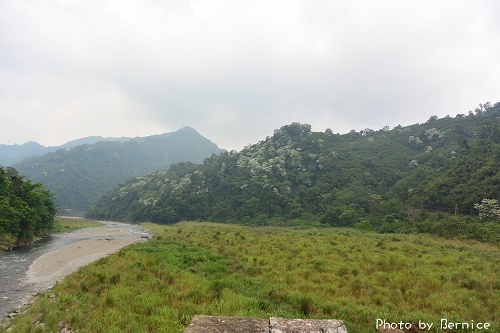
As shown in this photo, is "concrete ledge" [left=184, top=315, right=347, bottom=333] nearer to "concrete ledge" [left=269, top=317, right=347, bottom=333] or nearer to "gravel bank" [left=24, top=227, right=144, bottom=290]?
"concrete ledge" [left=269, top=317, right=347, bottom=333]

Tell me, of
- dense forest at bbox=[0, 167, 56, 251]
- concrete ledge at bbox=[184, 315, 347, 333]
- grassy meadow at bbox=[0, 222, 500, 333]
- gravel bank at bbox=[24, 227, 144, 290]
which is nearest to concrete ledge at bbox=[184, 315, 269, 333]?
concrete ledge at bbox=[184, 315, 347, 333]

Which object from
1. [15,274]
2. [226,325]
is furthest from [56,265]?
[226,325]

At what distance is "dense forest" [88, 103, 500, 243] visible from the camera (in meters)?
57.7

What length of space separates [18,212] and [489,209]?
236ft

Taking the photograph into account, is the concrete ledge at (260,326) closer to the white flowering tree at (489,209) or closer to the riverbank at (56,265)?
the riverbank at (56,265)

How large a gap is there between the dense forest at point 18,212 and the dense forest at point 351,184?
47983mm

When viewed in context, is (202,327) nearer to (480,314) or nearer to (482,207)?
(480,314)

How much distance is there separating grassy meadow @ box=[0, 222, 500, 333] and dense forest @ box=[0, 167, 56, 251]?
78.5 feet

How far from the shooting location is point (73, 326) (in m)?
11.8

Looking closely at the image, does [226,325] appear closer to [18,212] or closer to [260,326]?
[260,326]

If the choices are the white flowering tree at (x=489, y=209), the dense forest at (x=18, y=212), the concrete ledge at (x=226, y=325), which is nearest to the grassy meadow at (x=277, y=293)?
the concrete ledge at (x=226, y=325)

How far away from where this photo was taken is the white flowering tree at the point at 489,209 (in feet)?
154

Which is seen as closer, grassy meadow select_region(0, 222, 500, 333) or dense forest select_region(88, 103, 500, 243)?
grassy meadow select_region(0, 222, 500, 333)

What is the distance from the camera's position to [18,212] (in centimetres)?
3978
